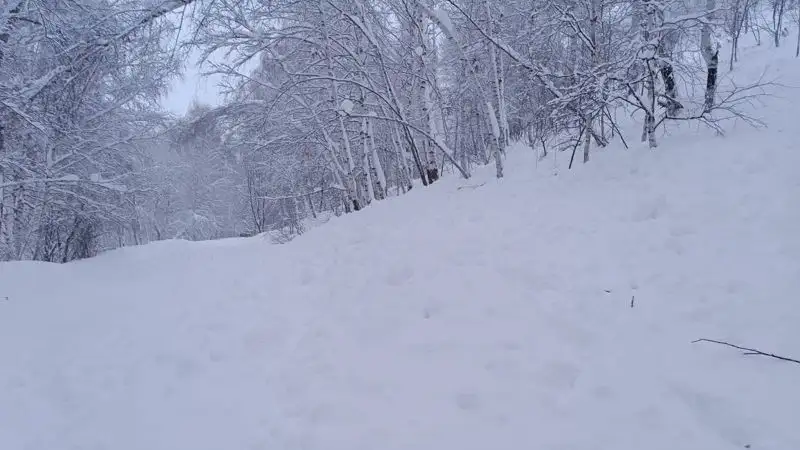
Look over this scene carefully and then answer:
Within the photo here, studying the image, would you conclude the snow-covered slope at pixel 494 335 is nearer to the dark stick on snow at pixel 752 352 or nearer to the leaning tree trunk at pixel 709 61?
the dark stick on snow at pixel 752 352

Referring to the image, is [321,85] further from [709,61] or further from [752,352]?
[752,352]

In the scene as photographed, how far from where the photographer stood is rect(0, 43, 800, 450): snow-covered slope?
2541 mm

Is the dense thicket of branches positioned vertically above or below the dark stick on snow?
above

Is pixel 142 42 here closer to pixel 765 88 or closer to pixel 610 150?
pixel 610 150

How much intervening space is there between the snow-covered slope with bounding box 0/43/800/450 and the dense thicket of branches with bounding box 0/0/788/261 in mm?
1355

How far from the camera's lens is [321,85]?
10.9m

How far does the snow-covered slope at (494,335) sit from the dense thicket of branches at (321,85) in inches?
53.4

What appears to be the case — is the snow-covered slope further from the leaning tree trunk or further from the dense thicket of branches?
the dense thicket of branches

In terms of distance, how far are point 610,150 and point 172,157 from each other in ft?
76.8

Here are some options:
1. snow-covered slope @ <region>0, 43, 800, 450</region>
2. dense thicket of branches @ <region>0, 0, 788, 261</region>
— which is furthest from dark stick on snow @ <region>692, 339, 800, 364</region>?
dense thicket of branches @ <region>0, 0, 788, 261</region>

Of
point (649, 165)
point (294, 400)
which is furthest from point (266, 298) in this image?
point (649, 165)

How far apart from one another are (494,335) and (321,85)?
9222mm

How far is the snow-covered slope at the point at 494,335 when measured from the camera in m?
2.54

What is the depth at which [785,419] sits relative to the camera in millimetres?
2191
